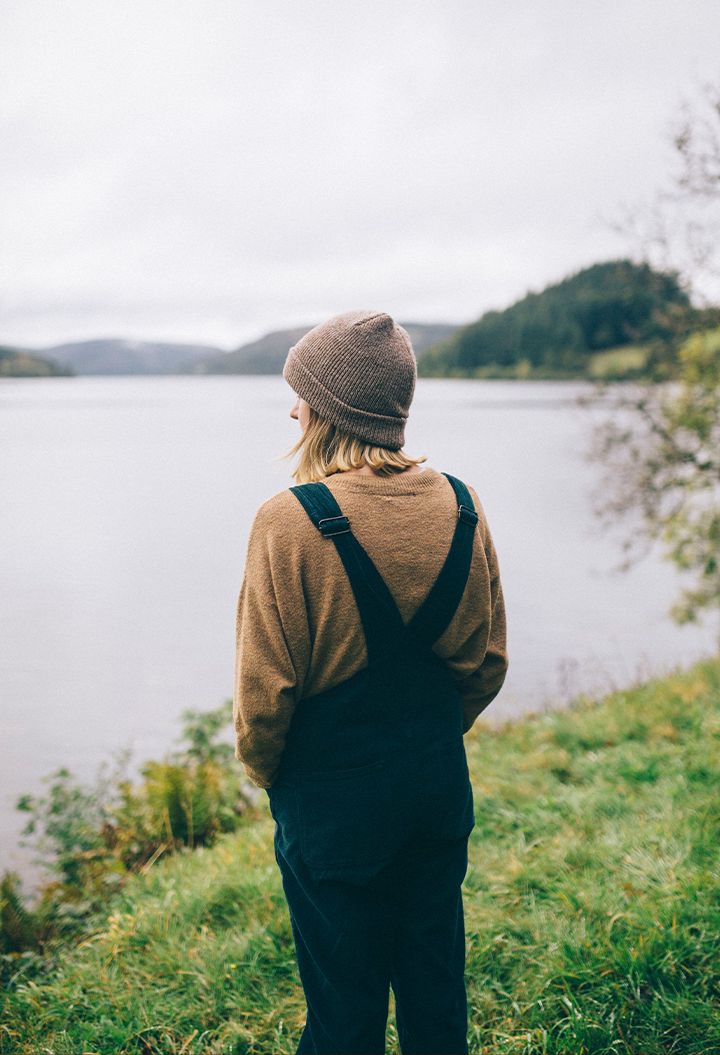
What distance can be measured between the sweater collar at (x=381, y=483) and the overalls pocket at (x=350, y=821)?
75cm

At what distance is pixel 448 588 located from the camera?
1.99 meters

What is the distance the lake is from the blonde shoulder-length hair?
0.30 feet

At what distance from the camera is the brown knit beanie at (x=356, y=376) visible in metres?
2.01

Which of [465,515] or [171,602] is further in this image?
[171,602]

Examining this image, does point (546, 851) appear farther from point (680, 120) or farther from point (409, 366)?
point (680, 120)

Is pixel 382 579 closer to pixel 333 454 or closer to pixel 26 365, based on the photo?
pixel 333 454

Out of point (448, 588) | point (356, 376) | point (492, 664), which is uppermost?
point (356, 376)

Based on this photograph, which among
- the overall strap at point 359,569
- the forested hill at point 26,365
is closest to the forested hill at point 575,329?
the overall strap at point 359,569

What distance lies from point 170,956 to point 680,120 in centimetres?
932

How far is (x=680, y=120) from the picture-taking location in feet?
26.6

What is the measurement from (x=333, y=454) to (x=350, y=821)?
1026 millimetres

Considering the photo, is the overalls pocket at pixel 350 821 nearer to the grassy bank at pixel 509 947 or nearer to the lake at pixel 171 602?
the lake at pixel 171 602

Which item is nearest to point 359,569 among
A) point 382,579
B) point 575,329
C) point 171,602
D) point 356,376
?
point 382,579

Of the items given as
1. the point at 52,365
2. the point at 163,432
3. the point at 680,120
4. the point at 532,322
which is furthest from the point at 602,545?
the point at 52,365
